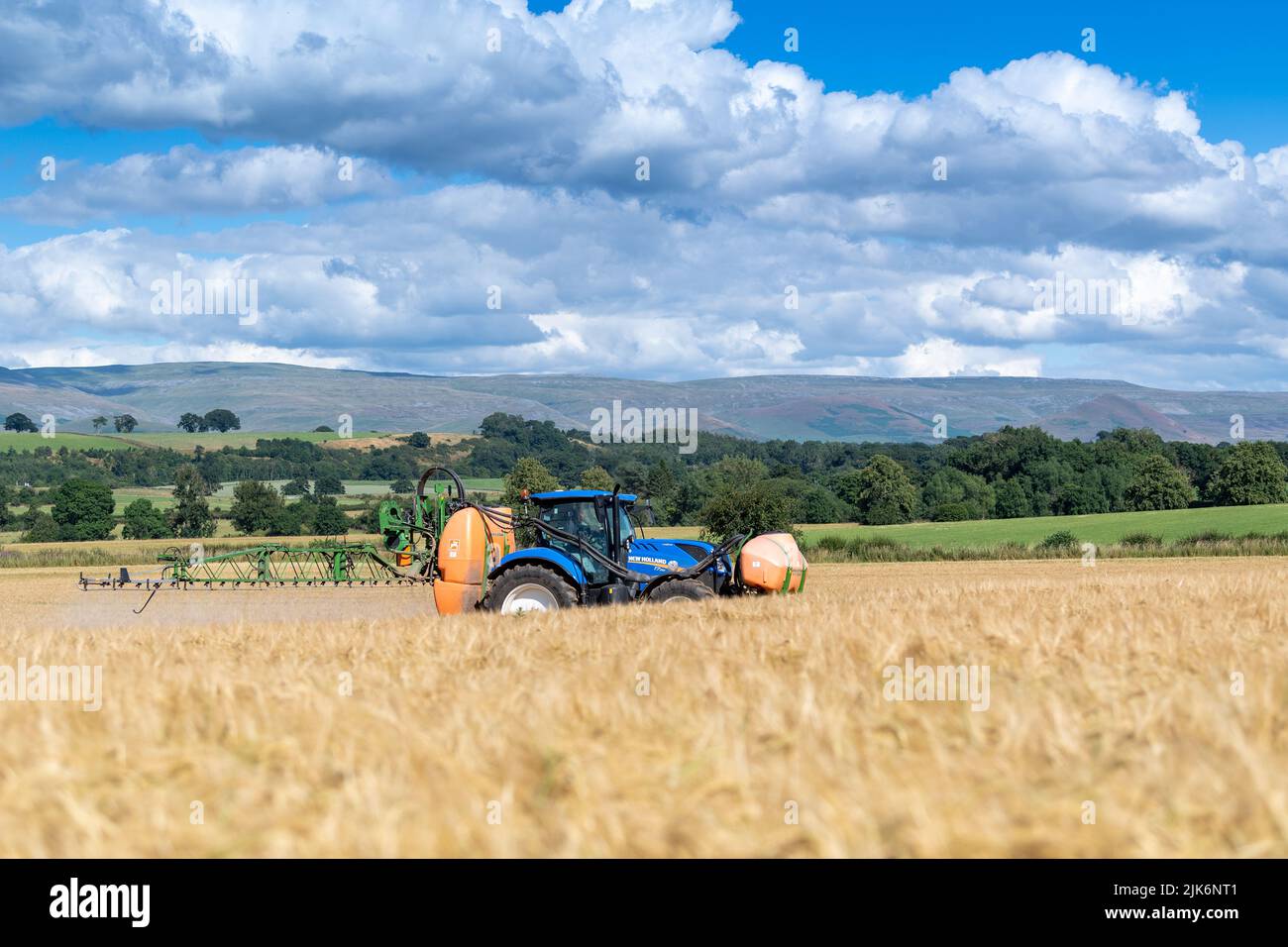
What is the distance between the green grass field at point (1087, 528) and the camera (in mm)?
69375

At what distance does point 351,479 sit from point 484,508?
9204 centimetres

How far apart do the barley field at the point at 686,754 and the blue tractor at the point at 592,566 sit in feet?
26.9

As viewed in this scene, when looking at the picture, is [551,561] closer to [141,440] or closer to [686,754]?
[686,754]

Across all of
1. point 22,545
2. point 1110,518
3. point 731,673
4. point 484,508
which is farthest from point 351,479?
point 731,673

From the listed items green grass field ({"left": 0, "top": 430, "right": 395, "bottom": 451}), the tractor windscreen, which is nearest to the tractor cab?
the tractor windscreen

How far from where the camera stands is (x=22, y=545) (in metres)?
72.9

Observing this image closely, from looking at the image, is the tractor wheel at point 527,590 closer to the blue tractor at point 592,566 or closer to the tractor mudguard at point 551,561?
the blue tractor at point 592,566

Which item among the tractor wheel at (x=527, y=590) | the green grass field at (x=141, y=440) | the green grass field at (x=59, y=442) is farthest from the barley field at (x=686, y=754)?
the green grass field at (x=59, y=442)

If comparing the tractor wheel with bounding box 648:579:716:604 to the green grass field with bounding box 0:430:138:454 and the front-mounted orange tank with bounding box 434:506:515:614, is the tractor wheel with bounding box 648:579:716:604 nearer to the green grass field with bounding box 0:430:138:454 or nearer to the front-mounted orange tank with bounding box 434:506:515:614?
the front-mounted orange tank with bounding box 434:506:515:614

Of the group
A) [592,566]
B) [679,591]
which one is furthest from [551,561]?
[679,591]

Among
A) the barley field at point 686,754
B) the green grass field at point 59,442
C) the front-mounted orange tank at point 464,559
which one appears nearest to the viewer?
the barley field at point 686,754

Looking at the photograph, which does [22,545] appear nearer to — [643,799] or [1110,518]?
[1110,518]

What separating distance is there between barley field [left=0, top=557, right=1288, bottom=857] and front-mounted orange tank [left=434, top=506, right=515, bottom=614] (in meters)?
8.98

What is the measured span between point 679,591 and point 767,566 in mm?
1552
